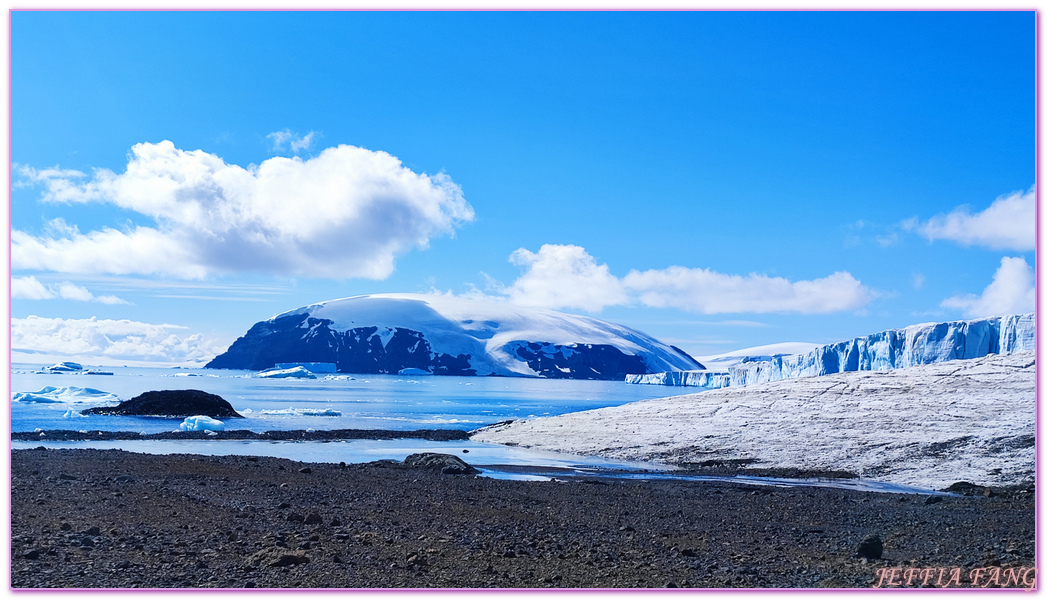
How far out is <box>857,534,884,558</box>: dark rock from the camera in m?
7.39

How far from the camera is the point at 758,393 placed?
26766 millimetres

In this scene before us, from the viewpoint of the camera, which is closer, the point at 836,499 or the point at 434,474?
the point at 836,499

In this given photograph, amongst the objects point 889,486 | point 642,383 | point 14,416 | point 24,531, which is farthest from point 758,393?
point 642,383

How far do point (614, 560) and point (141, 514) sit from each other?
5.71 m

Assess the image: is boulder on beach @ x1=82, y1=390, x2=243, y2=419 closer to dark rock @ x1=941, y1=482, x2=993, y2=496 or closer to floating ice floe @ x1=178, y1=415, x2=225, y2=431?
floating ice floe @ x1=178, y1=415, x2=225, y2=431

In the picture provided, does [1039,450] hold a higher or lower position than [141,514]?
higher

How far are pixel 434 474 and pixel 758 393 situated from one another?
14349 mm

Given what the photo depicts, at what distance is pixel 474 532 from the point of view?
916cm

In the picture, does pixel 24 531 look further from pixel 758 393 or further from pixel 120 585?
pixel 758 393

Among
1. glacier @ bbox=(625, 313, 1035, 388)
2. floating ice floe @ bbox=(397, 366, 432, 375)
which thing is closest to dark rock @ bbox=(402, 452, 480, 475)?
glacier @ bbox=(625, 313, 1035, 388)

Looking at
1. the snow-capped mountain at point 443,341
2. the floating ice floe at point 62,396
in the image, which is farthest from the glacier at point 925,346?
the snow-capped mountain at point 443,341

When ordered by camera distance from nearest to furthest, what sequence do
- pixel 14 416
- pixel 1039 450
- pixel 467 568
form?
pixel 1039 450
pixel 467 568
pixel 14 416

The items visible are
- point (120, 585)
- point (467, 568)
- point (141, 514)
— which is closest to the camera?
point (120, 585)

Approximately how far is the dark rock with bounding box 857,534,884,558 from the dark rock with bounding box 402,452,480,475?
11018 millimetres
